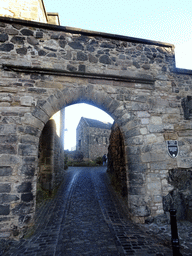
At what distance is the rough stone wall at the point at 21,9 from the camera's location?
6109mm

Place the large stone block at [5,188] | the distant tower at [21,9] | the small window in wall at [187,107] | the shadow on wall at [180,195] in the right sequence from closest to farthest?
the large stone block at [5,188], the shadow on wall at [180,195], the small window in wall at [187,107], the distant tower at [21,9]

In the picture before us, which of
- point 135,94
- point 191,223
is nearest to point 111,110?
point 135,94

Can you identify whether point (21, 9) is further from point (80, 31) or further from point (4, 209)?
point (4, 209)

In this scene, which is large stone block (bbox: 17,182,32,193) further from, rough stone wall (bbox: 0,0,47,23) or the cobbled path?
rough stone wall (bbox: 0,0,47,23)

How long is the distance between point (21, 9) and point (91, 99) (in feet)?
16.3

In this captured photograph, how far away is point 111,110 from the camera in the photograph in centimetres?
458

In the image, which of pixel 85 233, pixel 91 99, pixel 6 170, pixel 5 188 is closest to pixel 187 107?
pixel 91 99

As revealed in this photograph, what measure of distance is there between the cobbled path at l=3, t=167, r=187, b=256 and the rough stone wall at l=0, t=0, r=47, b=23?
6.89 m

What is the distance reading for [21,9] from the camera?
6277mm

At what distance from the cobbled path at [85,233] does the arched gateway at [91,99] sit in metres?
0.53

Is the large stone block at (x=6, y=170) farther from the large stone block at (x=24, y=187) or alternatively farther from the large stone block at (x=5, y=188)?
the large stone block at (x=24, y=187)

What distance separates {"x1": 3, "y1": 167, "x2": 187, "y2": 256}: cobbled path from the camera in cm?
287

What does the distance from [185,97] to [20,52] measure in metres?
5.02

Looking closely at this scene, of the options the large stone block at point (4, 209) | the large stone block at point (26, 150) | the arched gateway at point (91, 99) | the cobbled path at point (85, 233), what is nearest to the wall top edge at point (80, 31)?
the arched gateway at point (91, 99)
